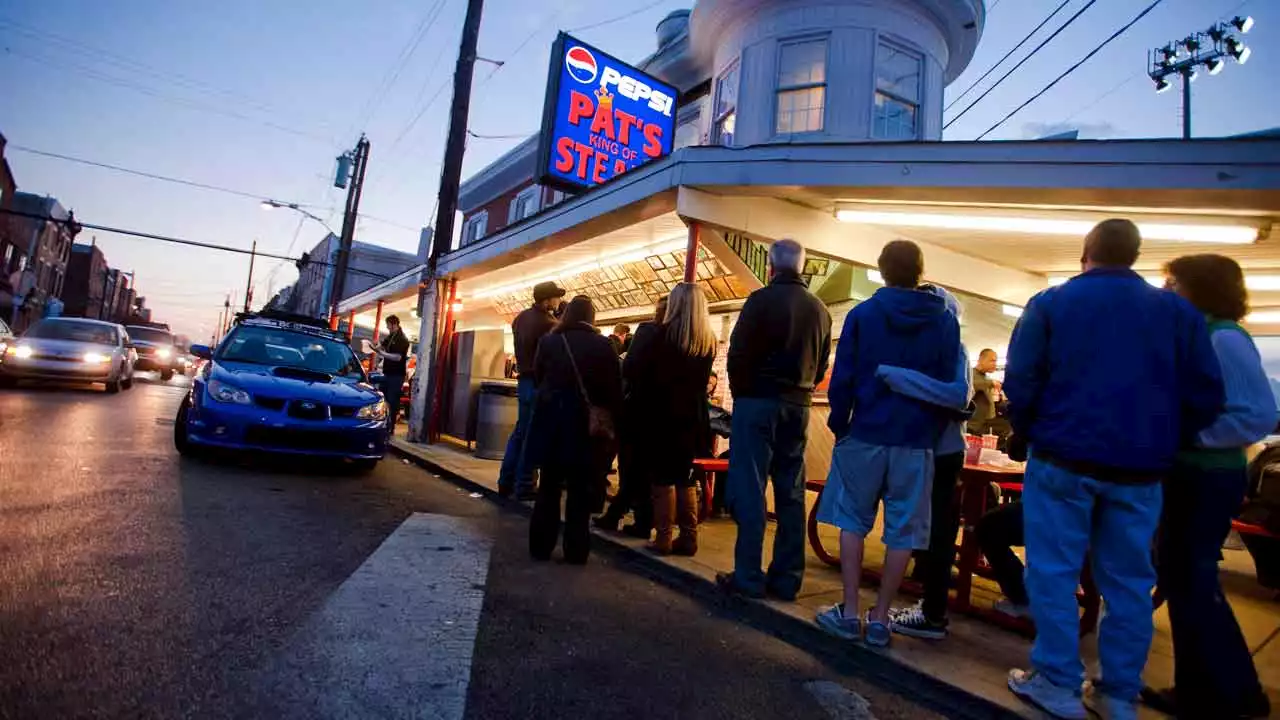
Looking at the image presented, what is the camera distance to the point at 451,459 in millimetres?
8734

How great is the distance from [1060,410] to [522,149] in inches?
713

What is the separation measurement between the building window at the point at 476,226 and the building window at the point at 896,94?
44.9 feet

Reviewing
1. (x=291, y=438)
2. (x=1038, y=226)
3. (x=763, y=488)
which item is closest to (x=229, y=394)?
(x=291, y=438)

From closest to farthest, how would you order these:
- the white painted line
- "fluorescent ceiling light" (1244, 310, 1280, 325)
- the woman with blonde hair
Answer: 1. the white painted line
2. the woman with blonde hair
3. "fluorescent ceiling light" (1244, 310, 1280, 325)

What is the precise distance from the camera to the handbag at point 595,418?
430cm

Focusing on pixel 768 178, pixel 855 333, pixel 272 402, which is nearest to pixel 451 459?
pixel 272 402

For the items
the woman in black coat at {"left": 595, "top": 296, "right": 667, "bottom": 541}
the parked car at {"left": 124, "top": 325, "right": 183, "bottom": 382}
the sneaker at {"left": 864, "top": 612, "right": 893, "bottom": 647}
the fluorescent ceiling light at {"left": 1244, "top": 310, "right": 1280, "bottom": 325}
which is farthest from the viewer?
the parked car at {"left": 124, "top": 325, "right": 183, "bottom": 382}

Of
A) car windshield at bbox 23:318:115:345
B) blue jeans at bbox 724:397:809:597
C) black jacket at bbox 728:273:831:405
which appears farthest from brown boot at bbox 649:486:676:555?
car windshield at bbox 23:318:115:345

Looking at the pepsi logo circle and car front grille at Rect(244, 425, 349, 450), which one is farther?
the pepsi logo circle

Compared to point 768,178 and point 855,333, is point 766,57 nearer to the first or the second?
point 768,178

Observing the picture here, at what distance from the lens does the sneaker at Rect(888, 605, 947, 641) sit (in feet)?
10.8

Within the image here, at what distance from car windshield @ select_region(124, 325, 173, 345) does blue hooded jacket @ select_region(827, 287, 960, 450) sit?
26.8 meters

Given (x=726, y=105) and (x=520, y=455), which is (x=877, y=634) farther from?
(x=726, y=105)

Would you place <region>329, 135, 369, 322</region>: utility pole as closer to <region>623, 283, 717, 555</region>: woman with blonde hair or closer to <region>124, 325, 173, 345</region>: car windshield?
<region>124, 325, 173, 345</region>: car windshield
